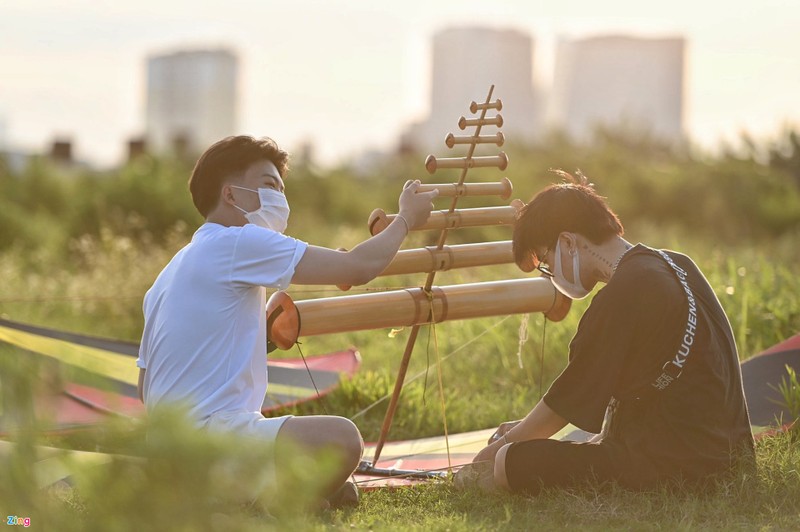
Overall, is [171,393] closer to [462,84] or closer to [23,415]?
[23,415]

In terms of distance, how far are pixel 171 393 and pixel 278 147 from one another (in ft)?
3.01

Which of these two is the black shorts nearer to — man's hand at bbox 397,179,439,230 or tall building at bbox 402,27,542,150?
man's hand at bbox 397,179,439,230

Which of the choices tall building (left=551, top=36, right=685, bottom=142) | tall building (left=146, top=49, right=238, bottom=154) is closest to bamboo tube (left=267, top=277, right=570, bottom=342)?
tall building (left=551, top=36, right=685, bottom=142)

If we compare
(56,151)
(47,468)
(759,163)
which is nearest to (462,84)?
(56,151)

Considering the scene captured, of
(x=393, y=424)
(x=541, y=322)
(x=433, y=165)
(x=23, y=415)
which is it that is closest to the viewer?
(x=23, y=415)

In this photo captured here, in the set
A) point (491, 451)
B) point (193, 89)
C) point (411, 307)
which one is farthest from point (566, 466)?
point (193, 89)

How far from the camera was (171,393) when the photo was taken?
346 centimetres

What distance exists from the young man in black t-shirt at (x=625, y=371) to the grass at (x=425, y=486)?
0.10 m

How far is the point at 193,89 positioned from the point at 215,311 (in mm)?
112210

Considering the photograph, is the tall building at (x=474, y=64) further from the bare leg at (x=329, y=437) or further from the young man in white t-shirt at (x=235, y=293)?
the bare leg at (x=329, y=437)

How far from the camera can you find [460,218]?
4.23 meters

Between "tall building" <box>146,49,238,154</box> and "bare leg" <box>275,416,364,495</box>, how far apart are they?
108 m

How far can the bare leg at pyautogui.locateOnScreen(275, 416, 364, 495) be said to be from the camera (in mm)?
3490

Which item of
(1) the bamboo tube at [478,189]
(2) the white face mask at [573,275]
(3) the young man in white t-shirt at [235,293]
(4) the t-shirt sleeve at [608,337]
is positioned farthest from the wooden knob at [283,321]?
(4) the t-shirt sleeve at [608,337]
